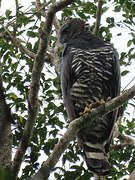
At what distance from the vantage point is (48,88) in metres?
4.47

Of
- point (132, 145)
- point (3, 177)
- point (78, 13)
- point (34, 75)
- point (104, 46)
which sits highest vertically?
point (78, 13)

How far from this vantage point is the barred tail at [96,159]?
3543 mm

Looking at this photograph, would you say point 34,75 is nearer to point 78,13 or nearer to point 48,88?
point 48,88

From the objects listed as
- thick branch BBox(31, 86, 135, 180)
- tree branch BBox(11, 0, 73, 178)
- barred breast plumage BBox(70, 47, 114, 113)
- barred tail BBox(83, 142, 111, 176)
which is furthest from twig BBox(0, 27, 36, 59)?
thick branch BBox(31, 86, 135, 180)

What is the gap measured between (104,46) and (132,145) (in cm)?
152

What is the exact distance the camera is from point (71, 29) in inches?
207

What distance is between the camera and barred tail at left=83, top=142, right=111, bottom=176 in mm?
3543

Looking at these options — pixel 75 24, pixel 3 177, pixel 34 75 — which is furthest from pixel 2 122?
pixel 75 24

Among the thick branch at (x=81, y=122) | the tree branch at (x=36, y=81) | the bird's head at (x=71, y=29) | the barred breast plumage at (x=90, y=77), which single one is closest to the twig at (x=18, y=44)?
the barred breast plumage at (x=90, y=77)

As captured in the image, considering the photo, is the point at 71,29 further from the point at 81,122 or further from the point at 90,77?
the point at 81,122

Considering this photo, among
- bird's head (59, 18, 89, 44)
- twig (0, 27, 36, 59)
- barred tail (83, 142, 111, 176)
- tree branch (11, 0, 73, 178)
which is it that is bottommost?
barred tail (83, 142, 111, 176)

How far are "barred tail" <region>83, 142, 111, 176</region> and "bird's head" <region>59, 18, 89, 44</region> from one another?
1.96 m

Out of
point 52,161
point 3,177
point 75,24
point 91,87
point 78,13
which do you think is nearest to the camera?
point 3,177

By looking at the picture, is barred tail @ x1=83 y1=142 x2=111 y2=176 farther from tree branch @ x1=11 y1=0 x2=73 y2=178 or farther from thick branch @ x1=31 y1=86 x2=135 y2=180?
tree branch @ x1=11 y1=0 x2=73 y2=178
